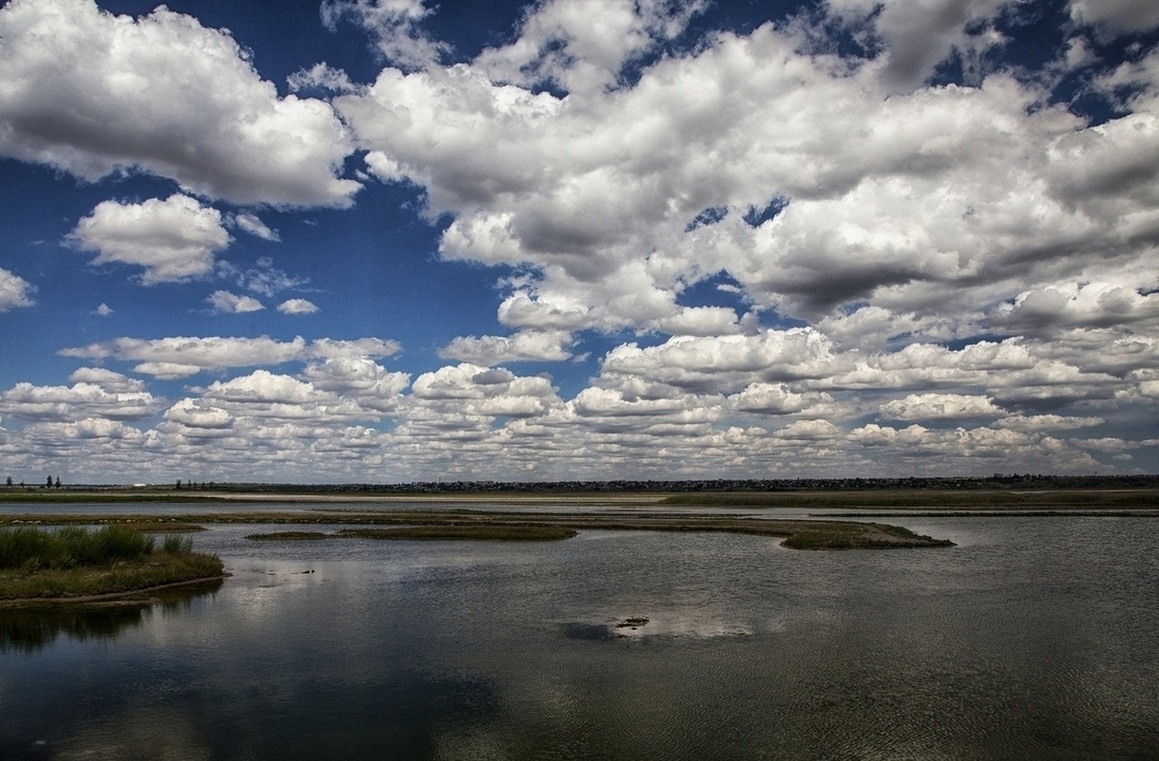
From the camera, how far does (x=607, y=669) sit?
26.7 m

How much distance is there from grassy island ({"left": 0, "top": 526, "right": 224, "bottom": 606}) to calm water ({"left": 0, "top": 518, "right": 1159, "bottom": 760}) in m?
3.69

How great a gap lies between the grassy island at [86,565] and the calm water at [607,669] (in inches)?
145

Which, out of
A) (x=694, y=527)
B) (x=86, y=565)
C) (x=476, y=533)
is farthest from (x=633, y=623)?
(x=694, y=527)

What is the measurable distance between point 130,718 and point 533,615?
705 inches

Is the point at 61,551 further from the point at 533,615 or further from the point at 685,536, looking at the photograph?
the point at 685,536

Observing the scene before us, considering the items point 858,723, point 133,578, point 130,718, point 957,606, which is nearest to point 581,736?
point 858,723

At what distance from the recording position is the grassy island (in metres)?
40.8

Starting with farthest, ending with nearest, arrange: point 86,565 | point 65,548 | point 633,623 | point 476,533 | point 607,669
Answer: point 476,533, point 86,565, point 65,548, point 633,623, point 607,669

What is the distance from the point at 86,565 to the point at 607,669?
36.9 metres

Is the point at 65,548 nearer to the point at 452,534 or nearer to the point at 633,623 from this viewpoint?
the point at 633,623

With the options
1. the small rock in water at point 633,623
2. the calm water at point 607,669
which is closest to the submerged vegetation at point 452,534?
the calm water at point 607,669

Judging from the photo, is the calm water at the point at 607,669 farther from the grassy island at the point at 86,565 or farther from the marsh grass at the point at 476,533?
the marsh grass at the point at 476,533

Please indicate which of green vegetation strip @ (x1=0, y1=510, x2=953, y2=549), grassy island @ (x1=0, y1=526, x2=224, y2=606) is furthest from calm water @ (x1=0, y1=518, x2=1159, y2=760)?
green vegetation strip @ (x1=0, y1=510, x2=953, y2=549)

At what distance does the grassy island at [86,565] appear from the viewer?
134 ft
